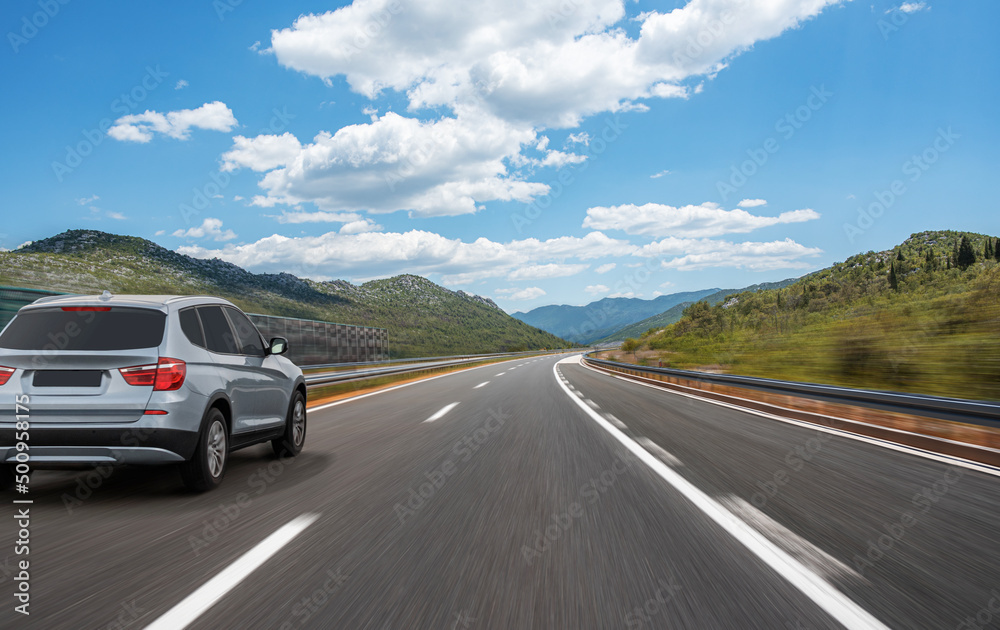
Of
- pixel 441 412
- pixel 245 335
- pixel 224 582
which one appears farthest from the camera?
pixel 441 412

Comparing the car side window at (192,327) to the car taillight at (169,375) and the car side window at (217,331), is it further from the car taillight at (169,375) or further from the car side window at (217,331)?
the car taillight at (169,375)

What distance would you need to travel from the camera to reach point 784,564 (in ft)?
10.4

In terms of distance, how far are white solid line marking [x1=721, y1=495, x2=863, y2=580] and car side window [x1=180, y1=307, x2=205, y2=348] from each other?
4737 mm

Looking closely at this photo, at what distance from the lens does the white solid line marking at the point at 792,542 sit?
311 cm

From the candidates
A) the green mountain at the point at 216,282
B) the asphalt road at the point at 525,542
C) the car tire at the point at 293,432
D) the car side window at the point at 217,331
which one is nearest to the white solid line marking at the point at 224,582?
the asphalt road at the point at 525,542

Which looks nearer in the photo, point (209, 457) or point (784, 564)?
point (784, 564)

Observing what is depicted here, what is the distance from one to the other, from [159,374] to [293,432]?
8.14 feet

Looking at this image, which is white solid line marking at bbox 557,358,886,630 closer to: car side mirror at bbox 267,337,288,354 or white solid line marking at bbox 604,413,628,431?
white solid line marking at bbox 604,413,628,431

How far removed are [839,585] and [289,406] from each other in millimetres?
5766

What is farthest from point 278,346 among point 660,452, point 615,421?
point 615,421

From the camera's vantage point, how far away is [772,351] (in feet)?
93.8

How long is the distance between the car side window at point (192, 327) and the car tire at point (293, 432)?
5.74ft

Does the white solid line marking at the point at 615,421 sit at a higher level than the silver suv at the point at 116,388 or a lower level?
lower

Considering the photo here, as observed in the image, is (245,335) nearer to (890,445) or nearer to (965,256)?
(890,445)
